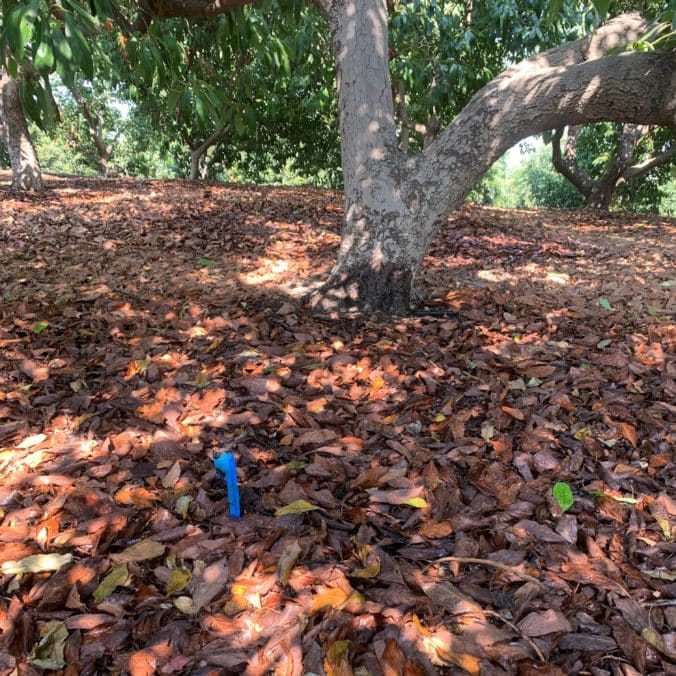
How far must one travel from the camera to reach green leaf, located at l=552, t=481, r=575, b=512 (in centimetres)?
185

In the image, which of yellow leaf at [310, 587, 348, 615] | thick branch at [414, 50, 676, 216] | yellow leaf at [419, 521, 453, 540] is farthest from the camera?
thick branch at [414, 50, 676, 216]

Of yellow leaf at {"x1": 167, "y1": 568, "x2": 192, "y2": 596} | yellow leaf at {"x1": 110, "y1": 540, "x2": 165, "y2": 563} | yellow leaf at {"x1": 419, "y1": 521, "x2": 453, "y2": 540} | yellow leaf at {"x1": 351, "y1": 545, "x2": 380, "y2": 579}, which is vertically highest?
yellow leaf at {"x1": 110, "y1": 540, "x2": 165, "y2": 563}

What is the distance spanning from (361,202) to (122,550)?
7.87 ft

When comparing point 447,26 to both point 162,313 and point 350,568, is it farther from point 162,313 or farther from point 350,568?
point 350,568

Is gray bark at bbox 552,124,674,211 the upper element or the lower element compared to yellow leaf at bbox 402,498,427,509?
upper

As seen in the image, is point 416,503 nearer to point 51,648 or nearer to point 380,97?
point 51,648

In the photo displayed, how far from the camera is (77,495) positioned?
182cm

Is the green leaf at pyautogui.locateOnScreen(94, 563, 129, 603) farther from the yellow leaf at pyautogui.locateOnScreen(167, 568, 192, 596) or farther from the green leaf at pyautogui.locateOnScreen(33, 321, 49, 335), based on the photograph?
the green leaf at pyautogui.locateOnScreen(33, 321, 49, 335)

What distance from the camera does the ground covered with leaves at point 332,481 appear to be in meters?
1.37

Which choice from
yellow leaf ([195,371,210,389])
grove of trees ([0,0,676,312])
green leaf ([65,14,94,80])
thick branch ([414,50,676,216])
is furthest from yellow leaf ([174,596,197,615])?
thick branch ([414,50,676,216])

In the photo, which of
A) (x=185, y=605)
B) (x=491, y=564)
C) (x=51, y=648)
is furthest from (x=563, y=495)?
(x=51, y=648)

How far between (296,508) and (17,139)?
776cm

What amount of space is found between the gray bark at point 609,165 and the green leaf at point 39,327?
29.3 ft

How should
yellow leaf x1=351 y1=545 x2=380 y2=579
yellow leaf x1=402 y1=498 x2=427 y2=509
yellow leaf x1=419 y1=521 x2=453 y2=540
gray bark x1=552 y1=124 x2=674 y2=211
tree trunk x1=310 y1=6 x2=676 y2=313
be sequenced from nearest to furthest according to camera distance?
yellow leaf x1=351 y1=545 x2=380 y2=579, yellow leaf x1=419 y1=521 x2=453 y2=540, yellow leaf x1=402 y1=498 x2=427 y2=509, tree trunk x1=310 y1=6 x2=676 y2=313, gray bark x1=552 y1=124 x2=674 y2=211
